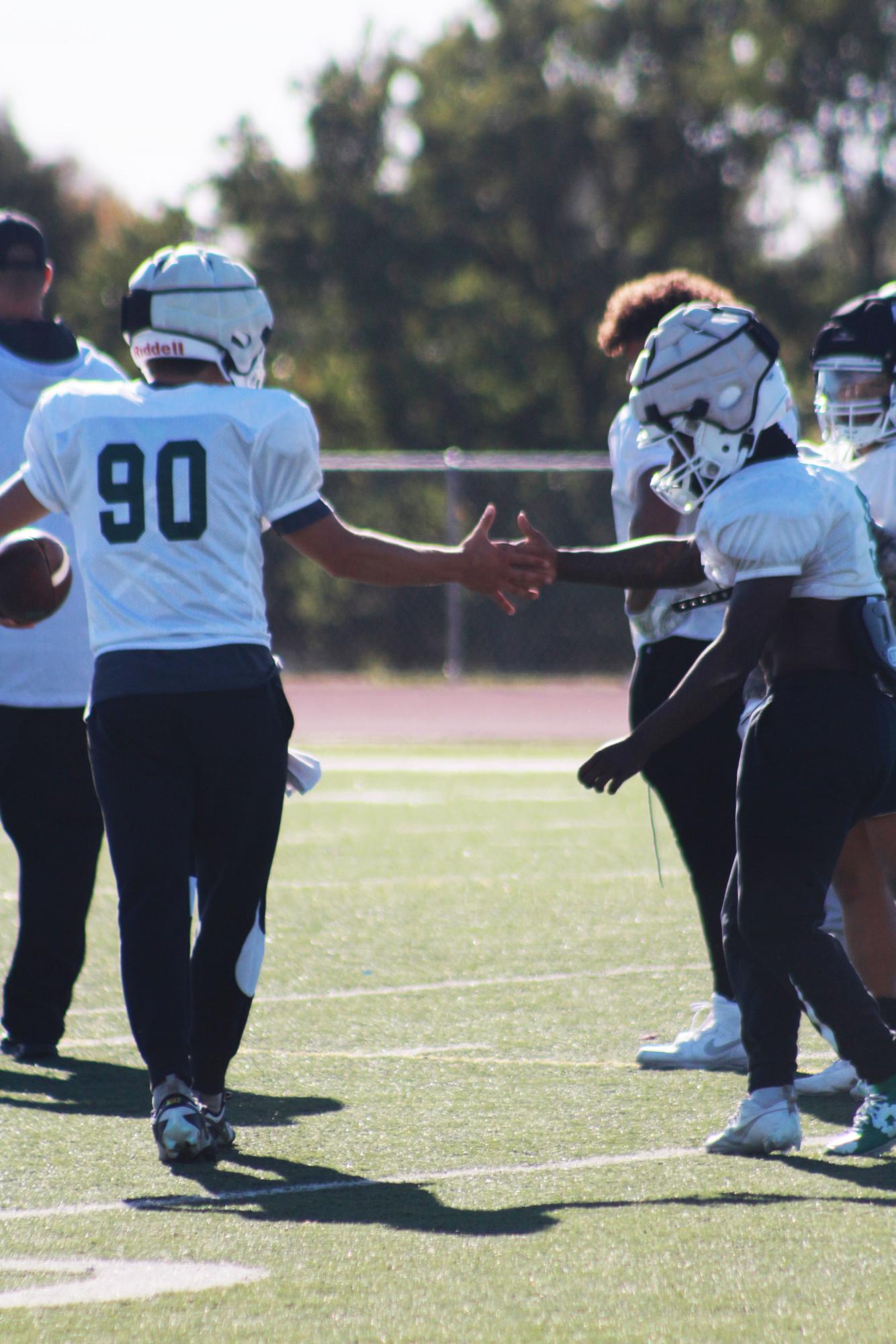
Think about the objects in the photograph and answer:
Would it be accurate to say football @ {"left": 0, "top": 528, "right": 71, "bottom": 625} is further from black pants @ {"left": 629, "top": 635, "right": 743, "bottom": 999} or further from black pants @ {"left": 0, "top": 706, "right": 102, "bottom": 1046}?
black pants @ {"left": 629, "top": 635, "right": 743, "bottom": 999}

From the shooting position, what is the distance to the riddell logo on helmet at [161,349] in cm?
441

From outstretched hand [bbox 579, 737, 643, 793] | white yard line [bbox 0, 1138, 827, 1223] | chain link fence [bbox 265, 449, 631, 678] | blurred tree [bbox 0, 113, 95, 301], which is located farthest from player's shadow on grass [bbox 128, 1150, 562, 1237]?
blurred tree [bbox 0, 113, 95, 301]

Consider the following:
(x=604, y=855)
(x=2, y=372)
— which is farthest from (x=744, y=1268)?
(x=604, y=855)

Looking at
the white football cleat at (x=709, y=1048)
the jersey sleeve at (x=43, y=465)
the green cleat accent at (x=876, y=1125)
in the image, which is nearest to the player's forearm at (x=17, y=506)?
the jersey sleeve at (x=43, y=465)

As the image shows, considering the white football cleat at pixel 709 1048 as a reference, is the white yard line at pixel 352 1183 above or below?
above

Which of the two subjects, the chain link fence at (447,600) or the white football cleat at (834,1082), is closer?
the white football cleat at (834,1082)

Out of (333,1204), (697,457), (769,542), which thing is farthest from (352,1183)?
(697,457)

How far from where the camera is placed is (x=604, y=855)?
9.55m

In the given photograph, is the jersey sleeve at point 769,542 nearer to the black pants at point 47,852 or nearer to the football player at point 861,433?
the football player at point 861,433

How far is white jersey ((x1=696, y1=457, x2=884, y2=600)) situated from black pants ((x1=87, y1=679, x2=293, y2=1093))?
1060 mm

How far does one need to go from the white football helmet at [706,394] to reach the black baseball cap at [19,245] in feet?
7.25

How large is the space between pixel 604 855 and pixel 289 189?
2933cm

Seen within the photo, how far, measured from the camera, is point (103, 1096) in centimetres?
502

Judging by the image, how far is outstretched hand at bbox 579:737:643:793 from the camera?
4.10 m
